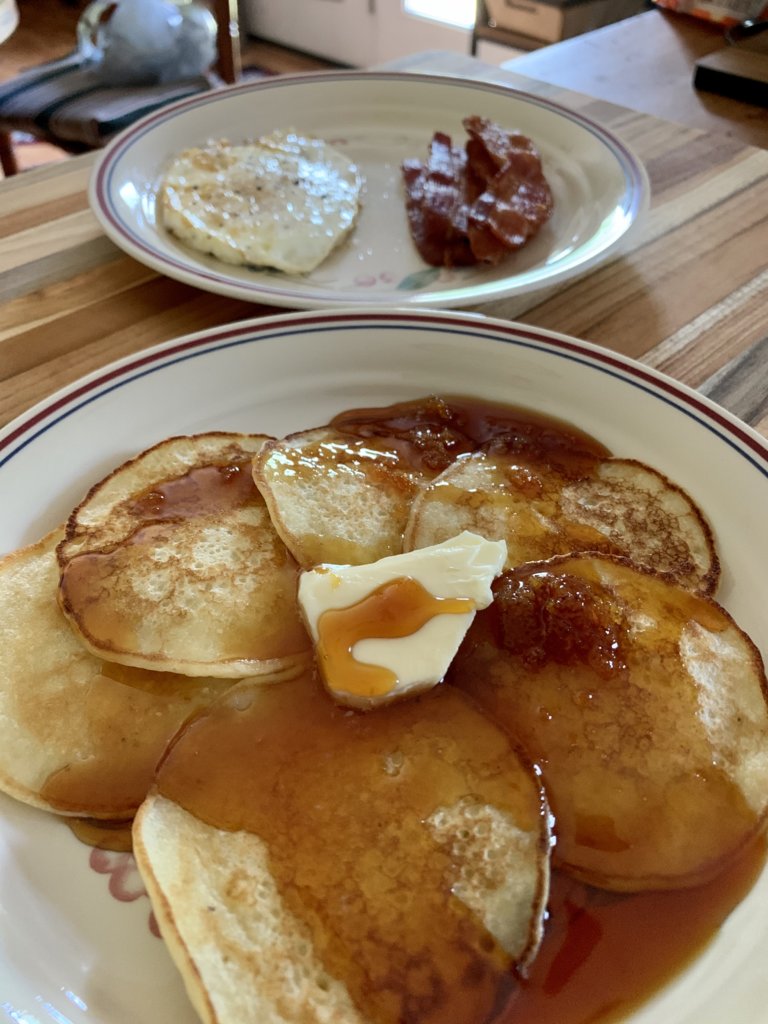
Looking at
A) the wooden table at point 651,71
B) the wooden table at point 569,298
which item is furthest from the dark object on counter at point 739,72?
the wooden table at point 569,298

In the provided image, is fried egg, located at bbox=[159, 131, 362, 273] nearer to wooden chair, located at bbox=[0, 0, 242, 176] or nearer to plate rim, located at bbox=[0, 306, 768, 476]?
Result: plate rim, located at bbox=[0, 306, 768, 476]

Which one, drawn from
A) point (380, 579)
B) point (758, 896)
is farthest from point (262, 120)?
point (758, 896)

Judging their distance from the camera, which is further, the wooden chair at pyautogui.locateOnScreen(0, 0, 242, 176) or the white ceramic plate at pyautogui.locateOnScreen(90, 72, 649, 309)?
the wooden chair at pyautogui.locateOnScreen(0, 0, 242, 176)

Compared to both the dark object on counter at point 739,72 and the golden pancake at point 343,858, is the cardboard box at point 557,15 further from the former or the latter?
the golden pancake at point 343,858

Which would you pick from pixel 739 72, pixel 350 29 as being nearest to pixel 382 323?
pixel 739 72

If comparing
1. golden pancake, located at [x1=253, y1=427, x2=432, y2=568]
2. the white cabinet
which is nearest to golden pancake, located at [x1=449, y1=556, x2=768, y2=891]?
golden pancake, located at [x1=253, y1=427, x2=432, y2=568]

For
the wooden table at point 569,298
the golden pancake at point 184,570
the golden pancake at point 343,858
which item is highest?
the wooden table at point 569,298
